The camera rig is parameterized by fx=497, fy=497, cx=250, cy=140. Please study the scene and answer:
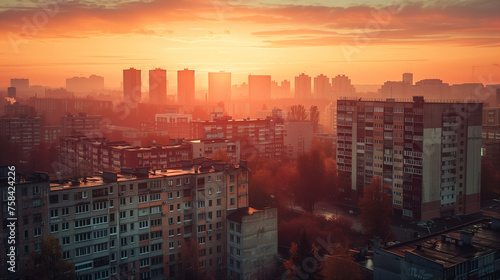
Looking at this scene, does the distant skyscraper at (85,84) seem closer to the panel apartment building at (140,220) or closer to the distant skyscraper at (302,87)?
the distant skyscraper at (302,87)

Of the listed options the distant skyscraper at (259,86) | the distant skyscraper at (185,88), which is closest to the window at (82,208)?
the distant skyscraper at (185,88)

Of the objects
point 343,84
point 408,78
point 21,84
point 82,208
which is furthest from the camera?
point 21,84

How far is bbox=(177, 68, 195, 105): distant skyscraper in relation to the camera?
59000mm

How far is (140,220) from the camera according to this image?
10.6 metres

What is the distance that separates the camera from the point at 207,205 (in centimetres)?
1141

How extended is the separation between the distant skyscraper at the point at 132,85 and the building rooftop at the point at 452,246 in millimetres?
47204

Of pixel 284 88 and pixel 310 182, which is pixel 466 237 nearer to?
pixel 310 182

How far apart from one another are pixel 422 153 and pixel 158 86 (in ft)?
150

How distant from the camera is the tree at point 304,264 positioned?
9875mm

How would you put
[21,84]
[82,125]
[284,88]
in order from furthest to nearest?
1. [284,88]
2. [21,84]
3. [82,125]

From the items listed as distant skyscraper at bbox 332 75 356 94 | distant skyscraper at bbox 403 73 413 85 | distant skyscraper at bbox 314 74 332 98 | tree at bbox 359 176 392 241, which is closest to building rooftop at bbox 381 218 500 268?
tree at bbox 359 176 392 241

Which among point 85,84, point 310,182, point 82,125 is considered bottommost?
point 310,182

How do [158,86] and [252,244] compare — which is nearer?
[252,244]

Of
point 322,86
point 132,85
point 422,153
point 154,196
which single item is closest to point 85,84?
point 132,85
